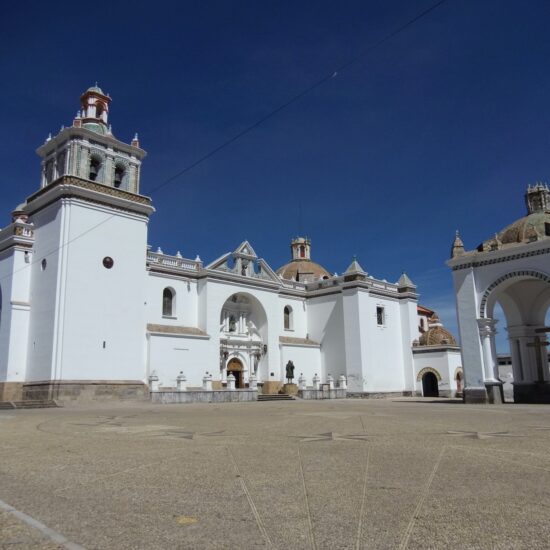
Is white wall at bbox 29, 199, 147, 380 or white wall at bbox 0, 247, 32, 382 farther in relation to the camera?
white wall at bbox 0, 247, 32, 382

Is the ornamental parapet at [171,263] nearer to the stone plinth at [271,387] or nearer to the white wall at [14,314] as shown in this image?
the white wall at [14,314]

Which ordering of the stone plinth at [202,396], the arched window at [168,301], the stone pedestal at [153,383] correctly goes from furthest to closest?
the arched window at [168,301] < the stone pedestal at [153,383] < the stone plinth at [202,396]

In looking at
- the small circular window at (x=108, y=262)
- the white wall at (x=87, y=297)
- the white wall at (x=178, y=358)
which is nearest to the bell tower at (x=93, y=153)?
the white wall at (x=87, y=297)

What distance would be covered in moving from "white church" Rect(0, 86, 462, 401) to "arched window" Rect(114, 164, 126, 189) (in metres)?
0.06

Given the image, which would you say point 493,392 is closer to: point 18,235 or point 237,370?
point 237,370

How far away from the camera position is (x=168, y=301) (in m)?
29.9

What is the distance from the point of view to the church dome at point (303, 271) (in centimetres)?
4592

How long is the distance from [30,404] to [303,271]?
2901 cm

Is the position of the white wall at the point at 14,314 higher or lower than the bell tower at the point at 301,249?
lower

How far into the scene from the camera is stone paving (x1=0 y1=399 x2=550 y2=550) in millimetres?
3455

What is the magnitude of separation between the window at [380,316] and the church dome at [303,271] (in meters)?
8.95

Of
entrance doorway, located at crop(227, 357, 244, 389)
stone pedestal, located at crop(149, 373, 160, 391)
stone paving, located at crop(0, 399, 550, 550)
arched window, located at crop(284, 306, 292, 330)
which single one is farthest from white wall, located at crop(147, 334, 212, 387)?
stone paving, located at crop(0, 399, 550, 550)

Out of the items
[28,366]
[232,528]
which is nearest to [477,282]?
[28,366]

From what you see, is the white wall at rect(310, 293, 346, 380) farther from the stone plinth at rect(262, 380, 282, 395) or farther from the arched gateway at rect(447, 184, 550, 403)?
the arched gateway at rect(447, 184, 550, 403)
